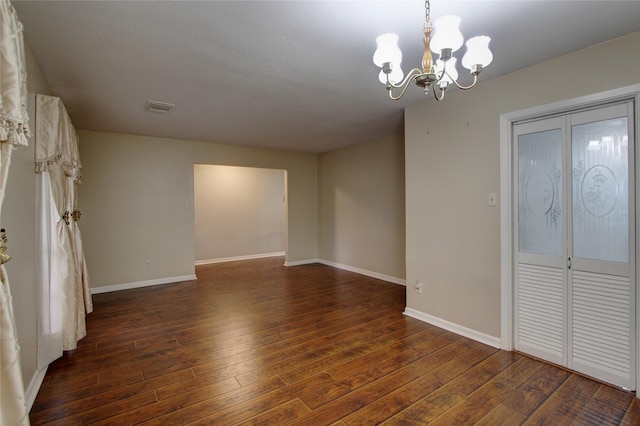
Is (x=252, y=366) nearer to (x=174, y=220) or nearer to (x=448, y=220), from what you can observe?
(x=448, y=220)

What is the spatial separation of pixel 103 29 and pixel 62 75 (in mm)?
1103

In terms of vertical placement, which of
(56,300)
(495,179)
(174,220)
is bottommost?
(56,300)

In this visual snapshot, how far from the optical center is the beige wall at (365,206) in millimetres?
5139

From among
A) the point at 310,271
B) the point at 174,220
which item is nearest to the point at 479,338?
the point at 310,271

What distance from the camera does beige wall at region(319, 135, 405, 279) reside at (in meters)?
5.14

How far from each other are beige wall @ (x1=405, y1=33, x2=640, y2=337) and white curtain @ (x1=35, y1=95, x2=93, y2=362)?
342 cm

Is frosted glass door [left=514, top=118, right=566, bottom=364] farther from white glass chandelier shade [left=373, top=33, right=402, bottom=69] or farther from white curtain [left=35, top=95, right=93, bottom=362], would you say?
white curtain [left=35, top=95, right=93, bottom=362]

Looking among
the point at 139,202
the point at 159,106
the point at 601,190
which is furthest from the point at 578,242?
the point at 139,202

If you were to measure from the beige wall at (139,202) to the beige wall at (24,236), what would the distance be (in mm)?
2583

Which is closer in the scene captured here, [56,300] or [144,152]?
[56,300]

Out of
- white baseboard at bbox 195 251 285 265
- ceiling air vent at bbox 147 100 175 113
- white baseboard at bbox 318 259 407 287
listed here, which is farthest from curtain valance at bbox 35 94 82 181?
white baseboard at bbox 318 259 407 287

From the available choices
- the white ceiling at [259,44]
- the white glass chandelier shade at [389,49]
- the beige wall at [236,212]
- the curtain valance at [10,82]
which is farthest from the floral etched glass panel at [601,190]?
the beige wall at [236,212]

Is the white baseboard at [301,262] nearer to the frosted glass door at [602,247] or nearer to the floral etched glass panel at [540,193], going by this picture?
the floral etched glass panel at [540,193]

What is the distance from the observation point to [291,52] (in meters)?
2.29
